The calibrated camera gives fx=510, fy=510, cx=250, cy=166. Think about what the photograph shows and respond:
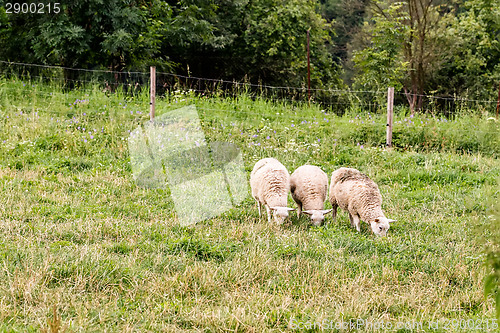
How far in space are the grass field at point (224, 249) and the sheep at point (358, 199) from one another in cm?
19

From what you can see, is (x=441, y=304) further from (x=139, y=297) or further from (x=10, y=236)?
(x=10, y=236)

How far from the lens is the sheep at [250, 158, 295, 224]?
6926 millimetres

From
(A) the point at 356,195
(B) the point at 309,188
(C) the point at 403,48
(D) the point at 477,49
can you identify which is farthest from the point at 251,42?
(A) the point at 356,195

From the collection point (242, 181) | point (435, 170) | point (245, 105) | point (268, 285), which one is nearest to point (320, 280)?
point (268, 285)

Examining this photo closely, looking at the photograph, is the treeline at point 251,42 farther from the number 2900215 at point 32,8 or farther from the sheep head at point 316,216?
the sheep head at point 316,216

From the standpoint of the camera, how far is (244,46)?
2355 centimetres

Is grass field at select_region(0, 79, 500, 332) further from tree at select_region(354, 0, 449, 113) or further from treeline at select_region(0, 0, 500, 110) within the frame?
tree at select_region(354, 0, 449, 113)

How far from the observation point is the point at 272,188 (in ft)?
23.9

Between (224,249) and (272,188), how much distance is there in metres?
1.81

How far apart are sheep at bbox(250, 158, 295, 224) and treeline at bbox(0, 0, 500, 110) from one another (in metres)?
7.16

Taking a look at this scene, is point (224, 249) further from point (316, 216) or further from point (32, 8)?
point (32, 8)

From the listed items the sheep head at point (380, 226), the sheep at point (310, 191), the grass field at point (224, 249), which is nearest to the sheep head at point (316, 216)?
the sheep at point (310, 191)

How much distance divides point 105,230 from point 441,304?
12.8ft

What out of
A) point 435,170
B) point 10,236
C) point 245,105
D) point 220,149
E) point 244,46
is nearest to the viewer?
point 10,236
